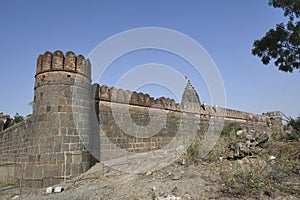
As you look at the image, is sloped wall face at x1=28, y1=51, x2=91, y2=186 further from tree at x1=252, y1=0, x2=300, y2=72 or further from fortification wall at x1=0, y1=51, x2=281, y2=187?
tree at x1=252, y1=0, x2=300, y2=72

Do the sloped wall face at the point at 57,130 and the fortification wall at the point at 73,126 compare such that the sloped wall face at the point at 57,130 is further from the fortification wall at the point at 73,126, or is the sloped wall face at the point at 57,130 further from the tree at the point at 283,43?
the tree at the point at 283,43

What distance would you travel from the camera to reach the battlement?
7340 mm

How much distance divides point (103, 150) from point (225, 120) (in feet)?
39.6

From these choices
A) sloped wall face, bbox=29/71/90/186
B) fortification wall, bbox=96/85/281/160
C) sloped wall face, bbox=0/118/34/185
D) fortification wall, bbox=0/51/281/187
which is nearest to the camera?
sloped wall face, bbox=29/71/90/186

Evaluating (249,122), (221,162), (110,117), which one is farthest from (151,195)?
(249,122)

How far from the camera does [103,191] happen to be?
4824 millimetres

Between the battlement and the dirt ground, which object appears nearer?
the dirt ground

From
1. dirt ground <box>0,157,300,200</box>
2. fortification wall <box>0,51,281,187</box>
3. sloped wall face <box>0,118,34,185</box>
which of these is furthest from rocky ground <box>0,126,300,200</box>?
sloped wall face <box>0,118,34,185</box>

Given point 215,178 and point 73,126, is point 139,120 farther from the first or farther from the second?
point 215,178

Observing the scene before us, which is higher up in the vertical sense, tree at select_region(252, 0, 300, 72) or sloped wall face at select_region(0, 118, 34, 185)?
tree at select_region(252, 0, 300, 72)

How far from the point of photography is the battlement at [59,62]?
7.34 metres

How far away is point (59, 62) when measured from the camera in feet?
24.2

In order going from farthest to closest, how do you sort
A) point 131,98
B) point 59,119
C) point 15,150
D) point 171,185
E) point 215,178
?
point 131,98
point 15,150
point 59,119
point 215,178
point 171,185

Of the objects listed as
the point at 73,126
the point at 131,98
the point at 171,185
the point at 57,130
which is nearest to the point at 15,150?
the point at 57,130
